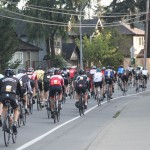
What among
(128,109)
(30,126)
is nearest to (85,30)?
(128,109)

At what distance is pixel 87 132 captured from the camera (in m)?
15.6

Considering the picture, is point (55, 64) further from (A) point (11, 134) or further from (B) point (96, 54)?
(A) point (11, 134)

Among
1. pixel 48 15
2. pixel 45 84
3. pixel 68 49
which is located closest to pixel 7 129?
pixel 45 84

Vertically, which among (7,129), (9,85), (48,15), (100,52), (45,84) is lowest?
(7,129)

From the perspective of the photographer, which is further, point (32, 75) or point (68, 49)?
point (68, 49)

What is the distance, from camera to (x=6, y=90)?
523 inches

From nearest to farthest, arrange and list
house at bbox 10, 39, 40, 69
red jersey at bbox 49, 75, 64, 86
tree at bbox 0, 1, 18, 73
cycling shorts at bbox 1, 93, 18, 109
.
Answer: cycling shorts at bbox 1, 93, 18, 109 < red jersey at bbox 49, 75, 64, 86 < tree at bbox 0, 1, 18, 73 < house at bbox 10, 39, 40, 69

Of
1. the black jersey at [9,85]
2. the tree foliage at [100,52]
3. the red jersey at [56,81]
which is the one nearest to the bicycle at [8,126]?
the black jersey at [9,85]

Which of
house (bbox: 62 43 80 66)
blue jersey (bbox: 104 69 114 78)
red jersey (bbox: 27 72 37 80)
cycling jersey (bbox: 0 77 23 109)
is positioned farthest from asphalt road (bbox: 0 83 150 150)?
house (bbox: 62 43 80 66)

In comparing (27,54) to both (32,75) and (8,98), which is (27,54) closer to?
(32,75)

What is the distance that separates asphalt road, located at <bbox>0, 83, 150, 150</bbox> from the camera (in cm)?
1273

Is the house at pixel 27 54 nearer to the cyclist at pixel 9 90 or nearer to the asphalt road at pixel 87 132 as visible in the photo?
the asphalt road at pixel 87 132

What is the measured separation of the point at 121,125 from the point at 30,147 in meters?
4.90

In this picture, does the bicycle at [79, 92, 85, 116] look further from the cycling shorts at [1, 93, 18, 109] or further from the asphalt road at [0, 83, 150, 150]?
the cycling shorts at [1, 93, 18, 109]
